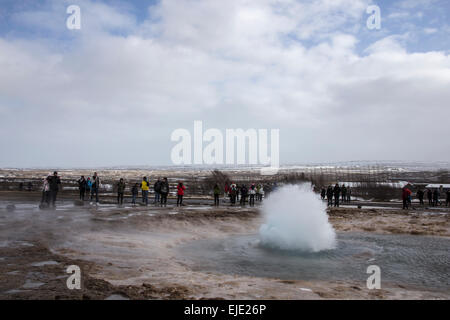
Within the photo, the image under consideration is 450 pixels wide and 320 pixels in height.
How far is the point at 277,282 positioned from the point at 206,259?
354 cm

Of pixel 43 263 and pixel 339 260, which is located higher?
pixel 43 263

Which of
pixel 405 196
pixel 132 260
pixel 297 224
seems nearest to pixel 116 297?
pixel 132 260

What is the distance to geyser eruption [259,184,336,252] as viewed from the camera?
1326 centimetres

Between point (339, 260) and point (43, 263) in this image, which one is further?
point (339, 260)

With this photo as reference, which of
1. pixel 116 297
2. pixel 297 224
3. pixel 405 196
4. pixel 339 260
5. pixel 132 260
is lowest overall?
pixel 339 260

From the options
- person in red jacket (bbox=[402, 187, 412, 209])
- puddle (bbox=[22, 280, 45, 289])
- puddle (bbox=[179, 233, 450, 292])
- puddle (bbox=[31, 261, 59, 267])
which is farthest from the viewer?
person in red jacket (bbox=[402, 187, 412, 209])

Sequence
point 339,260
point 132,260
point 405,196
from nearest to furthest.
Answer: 1. point 132,260
2. point 339,260
3. point 405,196

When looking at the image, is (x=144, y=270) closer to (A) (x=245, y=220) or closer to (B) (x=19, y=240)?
(B) (x=19, y=240)

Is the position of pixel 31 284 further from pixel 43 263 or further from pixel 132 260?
pixel 132 260

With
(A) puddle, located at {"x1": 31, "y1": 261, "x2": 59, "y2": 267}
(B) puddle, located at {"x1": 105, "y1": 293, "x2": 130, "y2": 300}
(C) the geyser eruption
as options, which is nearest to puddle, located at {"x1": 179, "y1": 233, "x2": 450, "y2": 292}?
(C) the geyser eruption

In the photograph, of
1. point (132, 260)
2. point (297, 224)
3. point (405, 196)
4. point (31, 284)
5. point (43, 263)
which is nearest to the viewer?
point (31, 284)

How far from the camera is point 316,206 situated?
573 inches

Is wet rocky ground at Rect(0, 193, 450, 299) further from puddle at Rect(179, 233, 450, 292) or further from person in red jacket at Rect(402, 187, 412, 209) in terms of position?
person in red jacket at Rect(402, 187, 412, 209)

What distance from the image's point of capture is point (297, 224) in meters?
13.7
